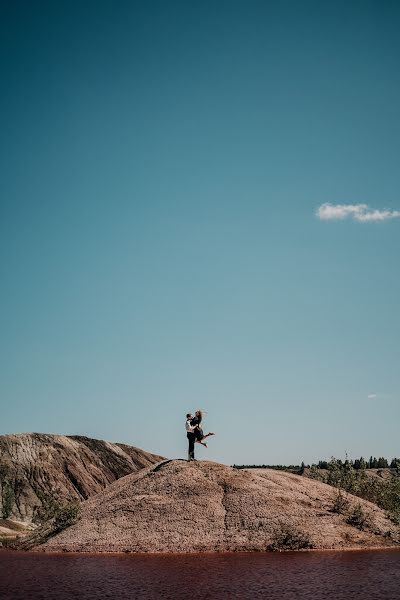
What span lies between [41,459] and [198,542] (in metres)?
45.2

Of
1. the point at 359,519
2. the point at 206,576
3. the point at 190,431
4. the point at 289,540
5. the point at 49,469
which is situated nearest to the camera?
the point at 206,576

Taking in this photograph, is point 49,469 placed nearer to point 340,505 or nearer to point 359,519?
point 340,505

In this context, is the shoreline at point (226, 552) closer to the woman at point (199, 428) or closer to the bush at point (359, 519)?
the bush at point (359, 519)

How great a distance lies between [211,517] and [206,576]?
318 inches

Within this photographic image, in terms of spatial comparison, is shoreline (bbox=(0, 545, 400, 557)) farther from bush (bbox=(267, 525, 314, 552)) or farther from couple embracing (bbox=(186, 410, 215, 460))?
couple embracing (bbox=(186, 410, 215, 460))

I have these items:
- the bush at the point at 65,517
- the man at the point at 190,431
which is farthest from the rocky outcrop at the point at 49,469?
the man at the point at 190,431

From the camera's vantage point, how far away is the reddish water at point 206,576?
11781 mm

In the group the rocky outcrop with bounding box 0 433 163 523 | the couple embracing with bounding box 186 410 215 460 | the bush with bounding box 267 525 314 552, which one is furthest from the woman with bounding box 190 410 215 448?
the rocky outcrop with bounding box 0 433 163 523

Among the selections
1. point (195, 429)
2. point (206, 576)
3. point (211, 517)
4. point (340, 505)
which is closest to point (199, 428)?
point (195, 429)

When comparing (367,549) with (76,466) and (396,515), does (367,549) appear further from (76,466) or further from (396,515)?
(76,466)

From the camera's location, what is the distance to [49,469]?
58.2 m

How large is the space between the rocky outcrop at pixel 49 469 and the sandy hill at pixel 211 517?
2952 cm

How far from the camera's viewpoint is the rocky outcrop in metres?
52.9

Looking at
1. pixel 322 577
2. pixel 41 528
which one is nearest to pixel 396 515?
pixel 322 577
